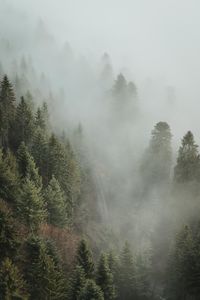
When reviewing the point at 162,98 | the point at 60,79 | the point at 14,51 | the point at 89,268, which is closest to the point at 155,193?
the point at 89,268

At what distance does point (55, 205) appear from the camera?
66812 millimetres

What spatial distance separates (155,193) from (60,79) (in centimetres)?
6403

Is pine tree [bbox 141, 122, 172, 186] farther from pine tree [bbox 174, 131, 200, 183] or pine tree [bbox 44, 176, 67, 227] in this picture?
pine tree [bbox 44, 176, 67, 227]

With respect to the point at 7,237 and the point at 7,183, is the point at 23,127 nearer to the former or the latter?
the point at 7,183

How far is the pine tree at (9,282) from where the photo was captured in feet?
155

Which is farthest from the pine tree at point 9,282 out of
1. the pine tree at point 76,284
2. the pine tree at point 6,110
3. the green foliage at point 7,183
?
the pine tree at point 6,110

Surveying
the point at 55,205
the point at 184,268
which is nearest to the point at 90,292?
the point at 184,268

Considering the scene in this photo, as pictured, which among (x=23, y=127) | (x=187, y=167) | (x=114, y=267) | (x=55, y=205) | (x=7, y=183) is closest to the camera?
(x=7, y=183)

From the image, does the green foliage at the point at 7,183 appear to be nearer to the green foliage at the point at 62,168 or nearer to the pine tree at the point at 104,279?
the green foliage at the point at 62,168

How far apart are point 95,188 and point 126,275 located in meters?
32.1

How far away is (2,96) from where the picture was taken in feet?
268

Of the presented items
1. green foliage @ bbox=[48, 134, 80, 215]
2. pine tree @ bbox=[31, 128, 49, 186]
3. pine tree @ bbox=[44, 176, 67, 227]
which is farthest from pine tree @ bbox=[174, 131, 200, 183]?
pine tree @ bbox=[44, 176, 67, 227]

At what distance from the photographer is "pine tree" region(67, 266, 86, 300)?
53.6 metres

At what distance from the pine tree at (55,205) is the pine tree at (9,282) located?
721 inches
